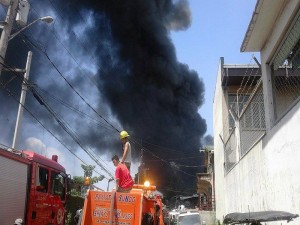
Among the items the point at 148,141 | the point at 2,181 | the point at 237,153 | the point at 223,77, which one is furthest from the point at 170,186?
the point at 2,181

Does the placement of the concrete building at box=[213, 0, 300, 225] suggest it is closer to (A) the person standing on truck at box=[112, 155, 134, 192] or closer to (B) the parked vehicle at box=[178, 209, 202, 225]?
(A) the person standing on truck at box=[112, 155, 134, 192]

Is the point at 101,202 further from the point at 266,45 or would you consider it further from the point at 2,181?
the point at 266,45

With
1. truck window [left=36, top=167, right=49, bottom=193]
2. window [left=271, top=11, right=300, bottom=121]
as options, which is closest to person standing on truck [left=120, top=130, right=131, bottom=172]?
window [left=271, top=11, right=300, bottom=121]

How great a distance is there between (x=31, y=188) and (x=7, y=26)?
467cm

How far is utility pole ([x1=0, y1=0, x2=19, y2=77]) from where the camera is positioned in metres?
10.1

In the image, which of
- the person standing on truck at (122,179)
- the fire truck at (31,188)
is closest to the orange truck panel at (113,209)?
the person standing on truck at (122,179)

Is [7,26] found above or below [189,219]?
above

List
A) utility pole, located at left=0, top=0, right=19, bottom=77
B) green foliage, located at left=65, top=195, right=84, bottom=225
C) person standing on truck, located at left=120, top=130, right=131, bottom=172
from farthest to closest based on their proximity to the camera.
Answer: green foliage, located at left=65, top=195, right=84, bottom=225 → utility pole, located at left=0, top=0, right=19, bottom=77 → person standing on truck, located at left=120, top=130, right=131, bottom=172

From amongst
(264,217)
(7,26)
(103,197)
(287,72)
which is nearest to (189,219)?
(7,26)

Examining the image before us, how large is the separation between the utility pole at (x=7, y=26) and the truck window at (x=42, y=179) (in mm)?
3029

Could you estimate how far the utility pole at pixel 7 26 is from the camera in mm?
10070

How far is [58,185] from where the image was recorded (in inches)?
403

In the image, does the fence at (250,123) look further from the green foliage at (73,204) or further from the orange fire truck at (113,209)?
the green foliage at (73,204)

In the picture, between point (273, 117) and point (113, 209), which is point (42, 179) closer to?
point (113, 209)
